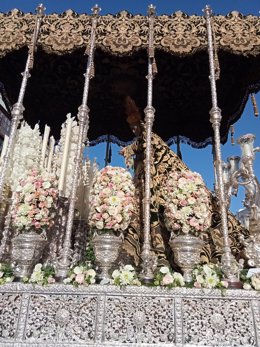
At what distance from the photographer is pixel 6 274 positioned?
4.13 meters

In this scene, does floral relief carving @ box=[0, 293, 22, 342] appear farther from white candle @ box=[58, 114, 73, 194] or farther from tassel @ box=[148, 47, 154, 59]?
tassel @ box=[148, 47, 154, 59]

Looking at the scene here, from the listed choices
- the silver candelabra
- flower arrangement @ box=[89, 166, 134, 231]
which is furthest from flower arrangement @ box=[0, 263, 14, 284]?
the silver candelabra

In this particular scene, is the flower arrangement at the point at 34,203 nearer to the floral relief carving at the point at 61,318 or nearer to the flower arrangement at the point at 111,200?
the flower arrangement at the point at 111,200

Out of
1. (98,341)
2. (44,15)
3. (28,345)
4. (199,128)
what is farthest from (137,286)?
(199,128)

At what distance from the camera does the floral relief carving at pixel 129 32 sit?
5629 mm

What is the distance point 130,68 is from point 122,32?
1.19 metres

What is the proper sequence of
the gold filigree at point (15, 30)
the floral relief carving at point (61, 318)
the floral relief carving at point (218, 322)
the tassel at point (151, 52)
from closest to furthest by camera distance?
the floral relief carving at point (218, 322) → the floral relief carving at point (61, 318) → the tassel at point (151, 52) → the gold filigree at point (15, 30)

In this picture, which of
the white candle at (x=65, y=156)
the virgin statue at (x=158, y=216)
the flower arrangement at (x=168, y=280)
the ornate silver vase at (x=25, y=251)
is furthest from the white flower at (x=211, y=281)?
the white candle at (x=65, y=156)

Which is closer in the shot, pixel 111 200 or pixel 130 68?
pixel 111 200

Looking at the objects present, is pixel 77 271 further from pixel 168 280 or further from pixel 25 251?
pixel 168 280

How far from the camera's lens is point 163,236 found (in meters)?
5.49

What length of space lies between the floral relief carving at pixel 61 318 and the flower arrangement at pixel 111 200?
0.99 meters

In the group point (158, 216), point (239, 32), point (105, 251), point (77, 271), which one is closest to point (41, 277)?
point (77, 271)

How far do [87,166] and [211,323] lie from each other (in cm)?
394
